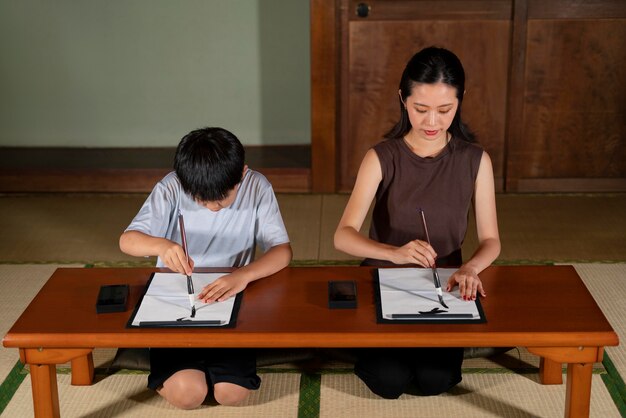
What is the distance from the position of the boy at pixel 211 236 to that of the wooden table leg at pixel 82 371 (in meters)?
0.33

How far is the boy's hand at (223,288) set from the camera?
2279 millimetres

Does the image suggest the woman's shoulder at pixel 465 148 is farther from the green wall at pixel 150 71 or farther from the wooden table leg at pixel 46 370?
the green wall at pixel 150 71

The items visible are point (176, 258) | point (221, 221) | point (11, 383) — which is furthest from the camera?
point (11, 383)

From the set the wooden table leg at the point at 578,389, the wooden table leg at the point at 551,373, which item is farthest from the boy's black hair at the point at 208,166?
the wooden table leg at the point at 551,373

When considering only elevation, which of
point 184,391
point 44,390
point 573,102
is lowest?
point 184,391

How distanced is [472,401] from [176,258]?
3.26 feet

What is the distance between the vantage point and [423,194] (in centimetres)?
275

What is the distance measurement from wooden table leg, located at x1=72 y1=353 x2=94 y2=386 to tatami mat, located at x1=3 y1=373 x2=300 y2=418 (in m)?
0.02

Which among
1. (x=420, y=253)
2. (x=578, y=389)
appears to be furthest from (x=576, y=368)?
(x=420, y=253)

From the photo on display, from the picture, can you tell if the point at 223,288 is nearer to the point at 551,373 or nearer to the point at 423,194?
the point at 423,194

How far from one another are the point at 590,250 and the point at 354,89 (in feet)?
4.72

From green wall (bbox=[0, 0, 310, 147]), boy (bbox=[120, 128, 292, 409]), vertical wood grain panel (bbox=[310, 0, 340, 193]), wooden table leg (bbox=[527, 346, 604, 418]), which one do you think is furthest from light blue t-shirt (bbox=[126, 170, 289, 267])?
green wall (bbox=[0, 0, 310, 147])

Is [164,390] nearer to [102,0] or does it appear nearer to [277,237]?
[277,237]

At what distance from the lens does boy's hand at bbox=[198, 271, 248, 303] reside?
89.7 inches
